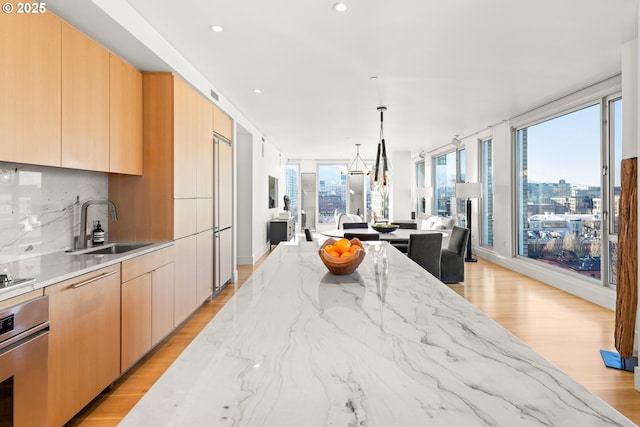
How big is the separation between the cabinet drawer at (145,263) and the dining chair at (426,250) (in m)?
2.65

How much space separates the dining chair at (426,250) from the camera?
171 inches

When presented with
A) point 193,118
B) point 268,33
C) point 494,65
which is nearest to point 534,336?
point 494,65

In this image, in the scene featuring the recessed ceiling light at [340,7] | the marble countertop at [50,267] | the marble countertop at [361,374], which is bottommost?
the marble countertop at [361,374]

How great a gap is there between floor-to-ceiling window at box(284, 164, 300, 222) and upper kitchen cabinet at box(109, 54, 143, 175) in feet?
29.8

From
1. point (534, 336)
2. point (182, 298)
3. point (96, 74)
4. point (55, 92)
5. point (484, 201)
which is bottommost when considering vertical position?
point (534, 336)

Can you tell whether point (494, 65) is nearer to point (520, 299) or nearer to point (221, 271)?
point (520, 299)

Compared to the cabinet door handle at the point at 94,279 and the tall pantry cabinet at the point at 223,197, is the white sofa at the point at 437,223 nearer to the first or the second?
the tall pantry cabinet at the point at 223,197

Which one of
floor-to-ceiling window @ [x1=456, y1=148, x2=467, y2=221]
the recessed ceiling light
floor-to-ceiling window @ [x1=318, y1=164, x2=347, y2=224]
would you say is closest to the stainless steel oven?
the recessed ceiling light

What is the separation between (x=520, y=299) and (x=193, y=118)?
14.6 feet

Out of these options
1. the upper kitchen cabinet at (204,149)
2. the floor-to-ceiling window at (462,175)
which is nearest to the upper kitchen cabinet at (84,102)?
the upper kitchen cabinet at (204,149)

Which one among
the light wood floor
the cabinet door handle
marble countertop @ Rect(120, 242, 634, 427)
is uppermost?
marble countertop @ Rect(120, 242, 634, 427)

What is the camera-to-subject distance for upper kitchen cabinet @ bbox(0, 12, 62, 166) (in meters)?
1.82

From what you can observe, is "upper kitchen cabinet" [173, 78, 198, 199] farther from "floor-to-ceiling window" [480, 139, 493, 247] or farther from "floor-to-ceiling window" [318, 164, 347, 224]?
"floor-to-ceiling window" [318, 164, 347, 224]

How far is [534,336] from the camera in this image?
3.40 meters
